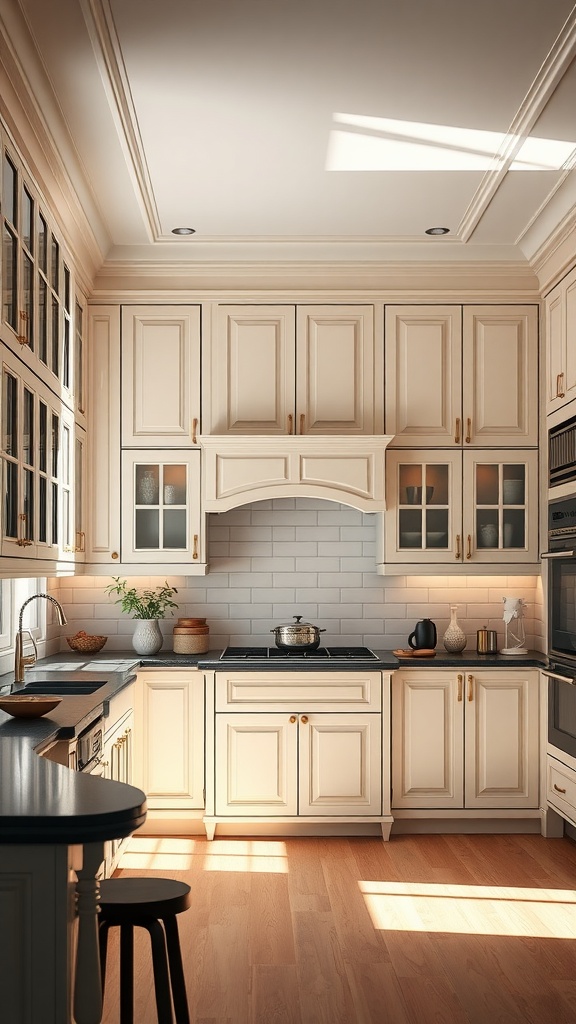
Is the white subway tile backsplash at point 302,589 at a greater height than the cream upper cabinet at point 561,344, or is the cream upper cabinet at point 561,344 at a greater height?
the cream upper cabinet at point 561,344

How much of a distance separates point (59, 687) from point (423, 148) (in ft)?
8.36

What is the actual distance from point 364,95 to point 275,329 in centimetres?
172

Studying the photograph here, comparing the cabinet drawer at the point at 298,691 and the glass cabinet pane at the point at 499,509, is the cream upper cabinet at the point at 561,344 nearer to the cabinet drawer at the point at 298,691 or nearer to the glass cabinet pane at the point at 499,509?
the glass cabinet pane at the point at 499,509

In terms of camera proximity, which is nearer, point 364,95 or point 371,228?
point 364,95

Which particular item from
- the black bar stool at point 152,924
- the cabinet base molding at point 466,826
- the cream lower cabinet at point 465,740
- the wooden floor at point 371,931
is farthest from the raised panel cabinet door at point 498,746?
the black bar stool at point 152,924

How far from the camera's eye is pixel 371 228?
15.1 ft

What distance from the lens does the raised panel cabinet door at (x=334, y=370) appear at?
489cm

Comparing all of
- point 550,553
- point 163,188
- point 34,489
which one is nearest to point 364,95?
point 163,188

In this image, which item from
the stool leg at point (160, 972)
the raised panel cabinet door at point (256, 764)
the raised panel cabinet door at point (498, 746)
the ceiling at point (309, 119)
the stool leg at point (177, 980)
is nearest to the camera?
the stool leg at point (160, 972)

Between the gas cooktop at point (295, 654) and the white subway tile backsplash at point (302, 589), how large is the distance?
17cm

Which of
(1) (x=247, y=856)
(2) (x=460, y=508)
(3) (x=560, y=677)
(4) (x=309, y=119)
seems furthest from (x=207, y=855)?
(4) (x=309, y=119)

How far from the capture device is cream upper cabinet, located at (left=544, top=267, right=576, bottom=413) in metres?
4.41

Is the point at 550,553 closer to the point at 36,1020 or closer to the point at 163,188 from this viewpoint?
the point at 163,188

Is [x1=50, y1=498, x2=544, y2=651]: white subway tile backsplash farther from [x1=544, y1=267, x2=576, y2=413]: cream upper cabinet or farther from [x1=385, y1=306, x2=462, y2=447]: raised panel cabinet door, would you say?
[x1=544, y1=267, x2=576, y2=413]: cream upper cabinet
